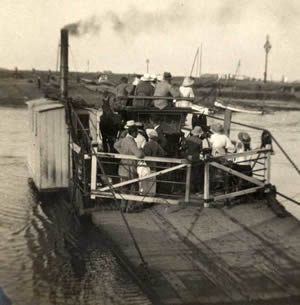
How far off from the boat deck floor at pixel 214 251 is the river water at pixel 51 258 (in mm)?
562

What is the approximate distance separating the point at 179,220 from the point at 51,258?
8.86 feet

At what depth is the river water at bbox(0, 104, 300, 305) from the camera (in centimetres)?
835

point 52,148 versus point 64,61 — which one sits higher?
point 64,61

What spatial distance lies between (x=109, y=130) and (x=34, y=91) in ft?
152

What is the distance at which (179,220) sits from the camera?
10.4m

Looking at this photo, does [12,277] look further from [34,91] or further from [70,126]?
[34,91]

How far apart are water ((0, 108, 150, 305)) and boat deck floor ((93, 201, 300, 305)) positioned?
0.55 metres

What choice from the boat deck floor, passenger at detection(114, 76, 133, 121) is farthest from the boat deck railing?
passenger at detection(114, 76, 133, 121)

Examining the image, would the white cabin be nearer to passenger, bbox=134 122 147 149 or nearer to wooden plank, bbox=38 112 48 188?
wooden plank, bbox=38 112 48 188

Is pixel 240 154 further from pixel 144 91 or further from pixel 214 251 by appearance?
pixel 144 91

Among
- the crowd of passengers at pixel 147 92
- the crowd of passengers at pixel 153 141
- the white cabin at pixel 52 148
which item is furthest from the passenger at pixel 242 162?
the white cabin at pixel 52 148

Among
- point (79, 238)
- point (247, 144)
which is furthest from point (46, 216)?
point (247, 144)

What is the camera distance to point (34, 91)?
57.2 metres

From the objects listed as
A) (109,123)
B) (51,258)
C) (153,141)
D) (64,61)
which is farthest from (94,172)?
(64,61)
